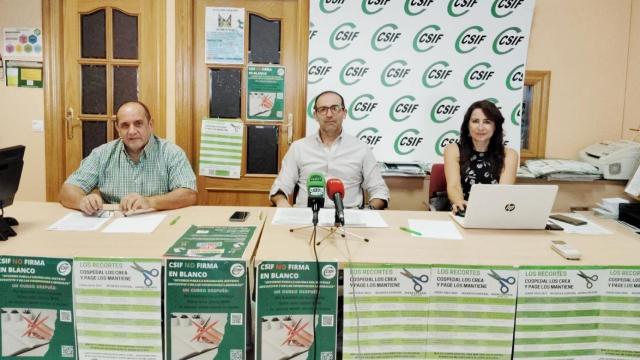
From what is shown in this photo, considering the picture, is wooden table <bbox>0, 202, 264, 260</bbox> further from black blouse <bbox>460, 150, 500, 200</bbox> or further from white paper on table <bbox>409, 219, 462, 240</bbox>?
black blouse <bbox>460, 150, 500, 200</bbox>

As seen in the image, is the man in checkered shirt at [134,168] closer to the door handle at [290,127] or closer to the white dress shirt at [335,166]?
the white dress shirt at [335,166]

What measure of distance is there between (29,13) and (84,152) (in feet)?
3.39

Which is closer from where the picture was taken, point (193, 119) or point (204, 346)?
point (204, 346)

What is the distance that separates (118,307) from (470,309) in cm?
106

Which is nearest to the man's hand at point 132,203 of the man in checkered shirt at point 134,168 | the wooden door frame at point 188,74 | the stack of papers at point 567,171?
the man in checkered shirt at point 134,168

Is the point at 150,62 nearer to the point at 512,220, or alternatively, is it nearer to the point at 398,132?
the point at 398,132

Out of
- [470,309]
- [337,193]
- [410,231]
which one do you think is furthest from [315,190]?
[470,309]

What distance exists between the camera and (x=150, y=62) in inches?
129

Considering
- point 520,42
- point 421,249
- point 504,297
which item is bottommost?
point 504,297

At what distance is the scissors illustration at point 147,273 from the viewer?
4.44 feet

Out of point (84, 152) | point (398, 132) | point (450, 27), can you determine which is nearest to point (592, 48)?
point (450, 27)

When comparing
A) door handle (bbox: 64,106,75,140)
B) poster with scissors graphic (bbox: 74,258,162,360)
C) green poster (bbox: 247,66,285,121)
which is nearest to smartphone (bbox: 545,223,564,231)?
poster with scissors graphic (bbox: 74,258,162,360)

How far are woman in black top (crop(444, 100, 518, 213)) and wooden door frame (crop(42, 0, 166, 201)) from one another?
2.07 metres

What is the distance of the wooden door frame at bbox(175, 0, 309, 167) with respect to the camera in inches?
126
